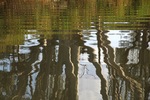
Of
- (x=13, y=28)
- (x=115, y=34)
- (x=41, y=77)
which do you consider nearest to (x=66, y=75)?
(x=41, y=77)

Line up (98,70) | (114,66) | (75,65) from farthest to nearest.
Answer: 1. (75,65)
2. (114,66)
3. (98,70)

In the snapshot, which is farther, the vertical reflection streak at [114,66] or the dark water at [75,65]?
the vertical reflection streak at [114,66]

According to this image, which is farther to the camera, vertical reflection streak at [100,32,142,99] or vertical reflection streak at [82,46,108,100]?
vertical reflection streak at [100,32,142,99]

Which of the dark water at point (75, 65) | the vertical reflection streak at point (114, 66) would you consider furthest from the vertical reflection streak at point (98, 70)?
the vertical reflection streak at point (114, 66)

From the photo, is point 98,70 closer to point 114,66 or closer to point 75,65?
point 114,66

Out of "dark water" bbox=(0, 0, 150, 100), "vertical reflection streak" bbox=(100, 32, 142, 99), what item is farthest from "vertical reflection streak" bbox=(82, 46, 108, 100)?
"vertical reflection streak" bbox=(100, 32, 142, 99)

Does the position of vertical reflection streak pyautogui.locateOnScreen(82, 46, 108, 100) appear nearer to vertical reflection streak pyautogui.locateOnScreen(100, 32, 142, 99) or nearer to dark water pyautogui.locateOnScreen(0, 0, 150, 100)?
dark water pyautogui.locateOnScreen(0, 0, 150, 100)

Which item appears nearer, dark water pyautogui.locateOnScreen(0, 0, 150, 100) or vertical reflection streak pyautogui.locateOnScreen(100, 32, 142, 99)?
dark water pyautogui.locateOnScreen(0, 0, 150, 100)

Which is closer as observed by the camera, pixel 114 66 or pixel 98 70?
pixel 98 70

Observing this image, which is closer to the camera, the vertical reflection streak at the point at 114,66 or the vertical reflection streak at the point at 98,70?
the vertical reflection streak at the point at 98,70

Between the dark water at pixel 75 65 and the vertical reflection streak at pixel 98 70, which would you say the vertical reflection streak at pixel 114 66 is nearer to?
the dark water at pixel 75 65

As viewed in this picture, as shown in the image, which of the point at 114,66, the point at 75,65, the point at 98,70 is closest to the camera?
the point at 98,70

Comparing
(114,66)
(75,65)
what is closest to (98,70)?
(114,66)

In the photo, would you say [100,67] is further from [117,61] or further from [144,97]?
[144,97]
